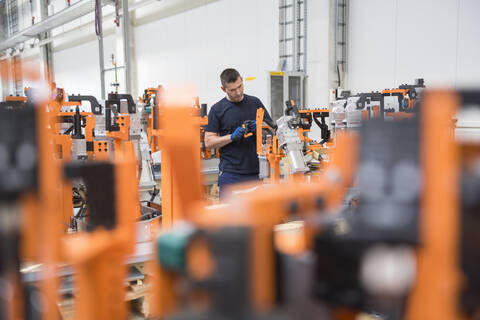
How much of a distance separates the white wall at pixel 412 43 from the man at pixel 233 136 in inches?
133

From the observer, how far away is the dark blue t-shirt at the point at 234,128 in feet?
12.1

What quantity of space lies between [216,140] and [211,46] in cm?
750

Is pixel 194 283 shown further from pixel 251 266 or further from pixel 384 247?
pixel 384 247

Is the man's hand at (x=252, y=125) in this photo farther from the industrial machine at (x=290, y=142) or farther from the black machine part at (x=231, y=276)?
the black machine part at (x=231, y=276)

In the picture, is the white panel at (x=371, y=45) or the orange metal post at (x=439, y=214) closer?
the orange metal post at (x=439, y=214)

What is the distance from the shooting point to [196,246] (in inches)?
29.4

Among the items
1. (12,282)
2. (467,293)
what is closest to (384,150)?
(467,293)

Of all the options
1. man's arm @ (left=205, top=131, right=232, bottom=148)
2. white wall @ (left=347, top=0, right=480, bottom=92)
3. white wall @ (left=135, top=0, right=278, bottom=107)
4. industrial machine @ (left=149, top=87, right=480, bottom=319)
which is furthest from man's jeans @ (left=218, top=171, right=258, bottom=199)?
white wall @ (left=135, top=0, right=278, bottom=107)

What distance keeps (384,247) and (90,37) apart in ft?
54.4

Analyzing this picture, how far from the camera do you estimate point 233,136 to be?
142 inches

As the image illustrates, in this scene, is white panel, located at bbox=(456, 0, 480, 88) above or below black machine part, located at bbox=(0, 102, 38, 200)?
above

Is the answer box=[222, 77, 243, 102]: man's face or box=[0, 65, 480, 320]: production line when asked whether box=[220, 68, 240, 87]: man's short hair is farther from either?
box=[0, 65, 480, 320]: production line

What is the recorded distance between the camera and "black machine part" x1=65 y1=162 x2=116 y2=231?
2.80 feet

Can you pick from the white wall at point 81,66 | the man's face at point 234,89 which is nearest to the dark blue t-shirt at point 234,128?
the man's face at point 234,89
